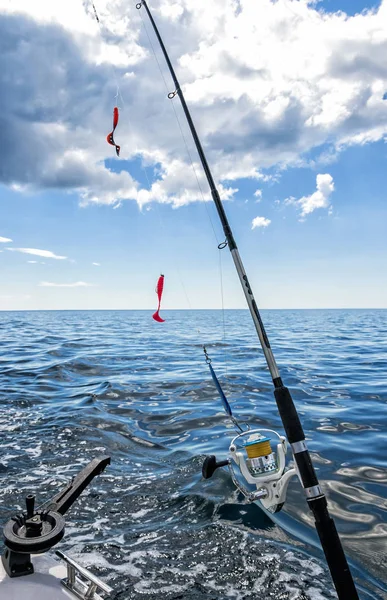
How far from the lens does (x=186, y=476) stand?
565cm

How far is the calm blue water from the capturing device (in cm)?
370

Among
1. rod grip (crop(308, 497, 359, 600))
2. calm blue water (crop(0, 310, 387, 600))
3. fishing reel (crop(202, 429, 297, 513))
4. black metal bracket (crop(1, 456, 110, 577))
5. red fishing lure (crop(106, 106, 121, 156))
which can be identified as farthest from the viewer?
red fishing lure (crop(106, 106, 121, 156))

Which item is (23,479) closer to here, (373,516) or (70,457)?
(70,457)

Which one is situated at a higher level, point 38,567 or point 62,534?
point 62,534

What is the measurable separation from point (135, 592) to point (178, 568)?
17.8 inches

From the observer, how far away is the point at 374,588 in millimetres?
3553

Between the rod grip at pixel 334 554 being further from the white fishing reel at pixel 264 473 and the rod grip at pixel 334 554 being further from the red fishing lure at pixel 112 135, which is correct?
the red fishing lure at pixel 112 135

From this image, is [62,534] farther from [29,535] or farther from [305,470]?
[305,470]

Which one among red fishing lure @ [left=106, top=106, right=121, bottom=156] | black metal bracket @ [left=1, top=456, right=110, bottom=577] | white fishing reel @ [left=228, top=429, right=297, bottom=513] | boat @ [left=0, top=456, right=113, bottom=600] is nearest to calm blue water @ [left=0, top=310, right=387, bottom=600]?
white fishing reel @ [left=228, top=429, right=297, bottom=513]

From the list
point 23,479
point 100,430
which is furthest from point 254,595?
point 100,430

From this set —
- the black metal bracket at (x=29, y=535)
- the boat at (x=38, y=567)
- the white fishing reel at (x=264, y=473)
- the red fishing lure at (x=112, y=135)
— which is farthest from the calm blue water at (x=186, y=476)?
the red fishing lure at (x=112, y=135)

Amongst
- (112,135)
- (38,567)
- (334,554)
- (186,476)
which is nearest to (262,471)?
(334,554)

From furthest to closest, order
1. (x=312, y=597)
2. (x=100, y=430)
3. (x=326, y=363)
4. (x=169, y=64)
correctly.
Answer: (x=326, y=363), (x=100, y=430), (x=169, y=64), (x=312, y=597)

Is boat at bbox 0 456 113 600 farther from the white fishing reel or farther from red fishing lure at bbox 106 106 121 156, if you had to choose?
red fishing lure at bbox 106 106 121 156
